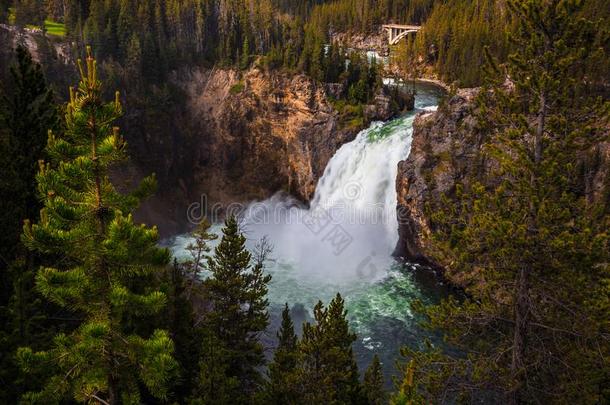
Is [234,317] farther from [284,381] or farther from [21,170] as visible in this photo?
[21,170]

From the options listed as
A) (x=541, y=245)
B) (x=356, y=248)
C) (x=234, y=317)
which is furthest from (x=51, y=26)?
(x=541, y=245)

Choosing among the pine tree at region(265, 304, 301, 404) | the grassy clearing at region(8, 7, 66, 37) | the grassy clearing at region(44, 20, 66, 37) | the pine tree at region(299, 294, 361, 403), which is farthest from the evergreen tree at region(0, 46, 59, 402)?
the grassy clearing at region(44, 20, 66, 37)

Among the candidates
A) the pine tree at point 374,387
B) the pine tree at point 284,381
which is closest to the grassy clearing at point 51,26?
the pine tree at point 284,381

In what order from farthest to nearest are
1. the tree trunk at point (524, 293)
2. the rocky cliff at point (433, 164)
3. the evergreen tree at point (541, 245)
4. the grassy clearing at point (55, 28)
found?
1. the grassy clearing at point (55, 28)
2. the rocky cliff at point (433, 164)
3. the tree trunk at point (524, 293)
4. the evergreen tree at point (541, 245)

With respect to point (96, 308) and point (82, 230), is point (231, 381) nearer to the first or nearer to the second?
point (96, 308)

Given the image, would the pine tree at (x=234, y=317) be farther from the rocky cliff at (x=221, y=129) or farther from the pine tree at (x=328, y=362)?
the rocky cliff at (x=221, y=129)
